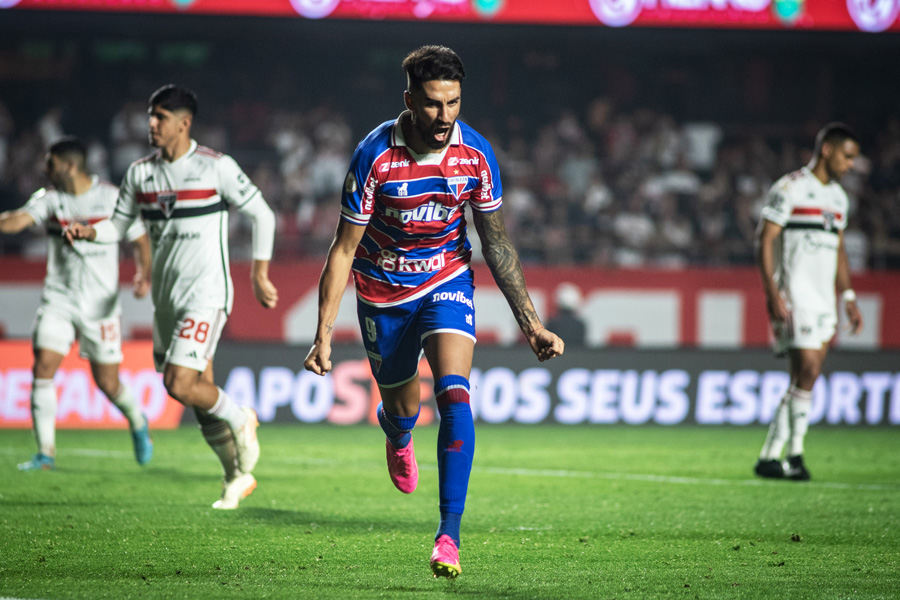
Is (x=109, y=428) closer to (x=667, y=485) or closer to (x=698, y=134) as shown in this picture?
(x=667, y=485)

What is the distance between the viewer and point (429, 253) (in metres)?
5.34

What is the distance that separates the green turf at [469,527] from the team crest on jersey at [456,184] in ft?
5.69

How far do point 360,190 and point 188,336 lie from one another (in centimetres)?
202

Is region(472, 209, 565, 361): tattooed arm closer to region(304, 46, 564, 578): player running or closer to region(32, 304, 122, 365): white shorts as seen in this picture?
region(304, 46, 564, 578): player running

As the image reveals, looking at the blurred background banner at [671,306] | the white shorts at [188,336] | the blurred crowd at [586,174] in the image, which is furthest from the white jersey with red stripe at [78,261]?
the blurred crowd at [586,174]

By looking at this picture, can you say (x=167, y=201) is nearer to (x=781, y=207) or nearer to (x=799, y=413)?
(x=781, y=207)

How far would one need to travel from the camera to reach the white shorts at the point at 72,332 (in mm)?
8703

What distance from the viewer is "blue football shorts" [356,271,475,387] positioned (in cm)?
520

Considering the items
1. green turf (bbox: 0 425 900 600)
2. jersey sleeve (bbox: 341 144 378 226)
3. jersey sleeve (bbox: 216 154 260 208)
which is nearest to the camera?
green turf (bbox: 0 425 900 600)

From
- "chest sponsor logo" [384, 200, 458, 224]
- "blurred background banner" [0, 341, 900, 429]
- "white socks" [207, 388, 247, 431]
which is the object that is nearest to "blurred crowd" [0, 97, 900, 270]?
"blurred background banner" [0, 341, 900, 429]

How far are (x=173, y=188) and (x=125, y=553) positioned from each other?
2333mm

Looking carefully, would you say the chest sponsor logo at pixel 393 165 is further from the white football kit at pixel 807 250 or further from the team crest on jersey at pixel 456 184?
the white football kit at pixel 807 250

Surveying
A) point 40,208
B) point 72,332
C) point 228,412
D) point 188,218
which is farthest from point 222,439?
point 40,208

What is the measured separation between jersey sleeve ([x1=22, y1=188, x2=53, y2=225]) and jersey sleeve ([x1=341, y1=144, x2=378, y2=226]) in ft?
14.9
